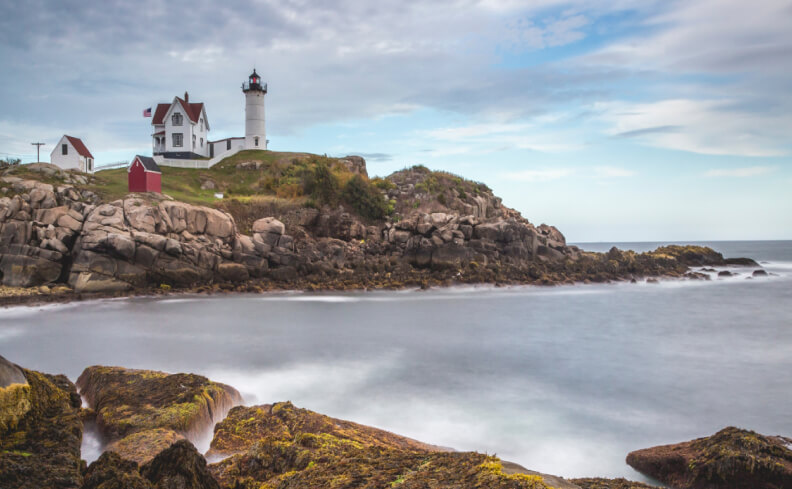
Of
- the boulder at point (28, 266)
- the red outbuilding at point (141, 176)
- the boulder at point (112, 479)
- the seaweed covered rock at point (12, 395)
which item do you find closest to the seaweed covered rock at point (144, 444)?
the seaweed covered rock at point (12, 395)

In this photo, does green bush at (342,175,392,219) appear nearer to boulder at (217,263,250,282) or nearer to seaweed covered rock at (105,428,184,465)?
boulder at (217,263,250,282)

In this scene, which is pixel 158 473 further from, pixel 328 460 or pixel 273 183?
pixel 273 183

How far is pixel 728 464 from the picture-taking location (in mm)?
4590

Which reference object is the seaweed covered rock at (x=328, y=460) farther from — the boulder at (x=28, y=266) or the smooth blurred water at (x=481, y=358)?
the boulder at (x=28, y=266)

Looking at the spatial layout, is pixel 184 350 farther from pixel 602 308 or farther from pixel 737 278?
pixel 737 278

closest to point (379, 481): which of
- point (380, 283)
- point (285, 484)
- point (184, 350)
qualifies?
point (285, 484)

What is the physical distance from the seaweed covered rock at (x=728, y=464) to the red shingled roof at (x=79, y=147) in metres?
44.4

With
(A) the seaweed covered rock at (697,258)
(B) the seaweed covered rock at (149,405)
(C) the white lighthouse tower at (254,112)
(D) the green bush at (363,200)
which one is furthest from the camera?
(C) the white lighthouse tower at (254,112)

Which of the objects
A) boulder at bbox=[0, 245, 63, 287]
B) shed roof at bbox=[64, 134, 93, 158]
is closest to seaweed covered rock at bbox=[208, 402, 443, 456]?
boulder at bbox=[0, 245, 63, 287]

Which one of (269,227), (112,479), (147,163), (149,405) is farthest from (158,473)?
(147,163)

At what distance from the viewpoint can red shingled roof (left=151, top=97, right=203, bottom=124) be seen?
45.5 m

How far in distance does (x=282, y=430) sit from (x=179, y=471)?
1.71m

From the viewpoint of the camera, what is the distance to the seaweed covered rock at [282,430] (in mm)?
4562

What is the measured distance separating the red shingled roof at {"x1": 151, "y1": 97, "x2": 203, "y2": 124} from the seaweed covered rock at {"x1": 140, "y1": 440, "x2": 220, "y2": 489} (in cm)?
4768
